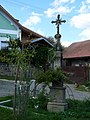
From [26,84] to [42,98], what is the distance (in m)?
2.76

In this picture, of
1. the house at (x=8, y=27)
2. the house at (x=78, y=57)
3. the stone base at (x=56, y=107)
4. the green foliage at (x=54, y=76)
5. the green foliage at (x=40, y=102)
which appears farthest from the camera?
the house at (x=78, y=57)

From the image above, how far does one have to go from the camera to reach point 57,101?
32.3 ft

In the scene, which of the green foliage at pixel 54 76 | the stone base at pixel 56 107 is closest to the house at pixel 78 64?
the green foliage at pixel 54 76

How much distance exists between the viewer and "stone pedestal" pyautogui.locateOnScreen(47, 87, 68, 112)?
9.57 m

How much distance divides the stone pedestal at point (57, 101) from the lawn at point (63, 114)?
0.25m

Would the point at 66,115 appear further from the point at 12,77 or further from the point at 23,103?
the point at 12,77

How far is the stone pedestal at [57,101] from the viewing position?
9.57 m

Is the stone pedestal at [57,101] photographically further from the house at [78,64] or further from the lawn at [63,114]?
the house at [78,64]

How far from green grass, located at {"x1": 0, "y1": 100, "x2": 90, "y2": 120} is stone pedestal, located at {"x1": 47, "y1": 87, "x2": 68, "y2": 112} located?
25cm

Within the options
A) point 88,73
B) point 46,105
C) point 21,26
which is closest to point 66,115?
point 46,105

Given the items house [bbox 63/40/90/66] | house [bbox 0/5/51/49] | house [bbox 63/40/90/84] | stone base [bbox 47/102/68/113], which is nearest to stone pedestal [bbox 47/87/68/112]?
stone base [bbox 47/102/68/113]

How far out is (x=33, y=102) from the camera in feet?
33.3

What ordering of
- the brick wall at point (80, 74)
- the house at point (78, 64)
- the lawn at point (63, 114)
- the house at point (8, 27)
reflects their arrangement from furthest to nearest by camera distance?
Result: the house at point (8, 27)
the house at point (78, 64)
the brick wall at point (80, 74)
the lawn at point (63, 114)

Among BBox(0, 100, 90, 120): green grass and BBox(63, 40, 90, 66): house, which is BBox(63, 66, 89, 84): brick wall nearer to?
BBox(63, 40, 90, 66): house
